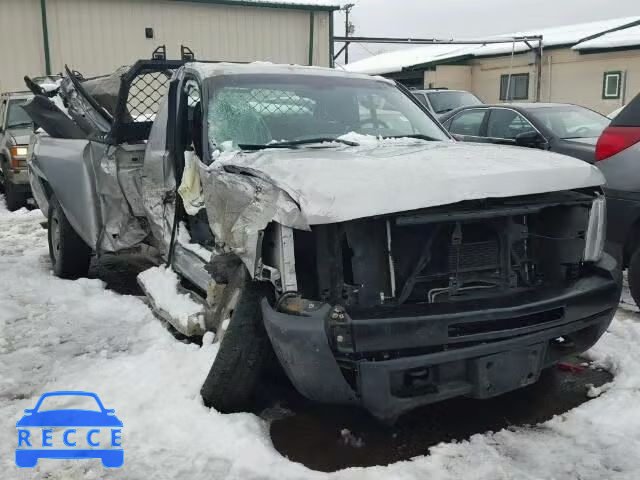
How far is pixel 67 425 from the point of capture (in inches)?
123

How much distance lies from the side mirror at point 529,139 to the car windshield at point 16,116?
8291mm

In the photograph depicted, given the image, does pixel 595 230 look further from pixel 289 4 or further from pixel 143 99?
pixel 289 4

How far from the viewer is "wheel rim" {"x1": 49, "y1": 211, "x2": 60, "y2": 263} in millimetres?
5977

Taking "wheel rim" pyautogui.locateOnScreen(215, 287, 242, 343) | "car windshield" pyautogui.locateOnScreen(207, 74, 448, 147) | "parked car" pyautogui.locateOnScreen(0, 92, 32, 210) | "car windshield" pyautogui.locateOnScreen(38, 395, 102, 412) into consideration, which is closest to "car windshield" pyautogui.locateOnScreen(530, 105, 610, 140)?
"car windshield" pyautogui.locateOnScreen(207, 74, 448, 147)

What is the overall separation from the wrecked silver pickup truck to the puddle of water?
1.13 feet

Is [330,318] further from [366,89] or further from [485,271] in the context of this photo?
[366,89]

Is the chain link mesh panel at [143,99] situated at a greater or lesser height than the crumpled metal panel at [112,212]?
greater

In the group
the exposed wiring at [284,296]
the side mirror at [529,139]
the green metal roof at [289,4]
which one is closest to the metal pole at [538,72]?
the green metal roof at [289,4]

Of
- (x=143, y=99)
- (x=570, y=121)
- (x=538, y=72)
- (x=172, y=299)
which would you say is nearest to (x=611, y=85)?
(x=538, y=72)

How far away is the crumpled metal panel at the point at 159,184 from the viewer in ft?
14.5

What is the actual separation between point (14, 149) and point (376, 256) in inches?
358

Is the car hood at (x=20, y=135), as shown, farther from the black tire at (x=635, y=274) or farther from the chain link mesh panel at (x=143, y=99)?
the black tire at (x=635, y=274)

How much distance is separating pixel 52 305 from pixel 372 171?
342 cm

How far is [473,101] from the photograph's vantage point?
13.1 metres
